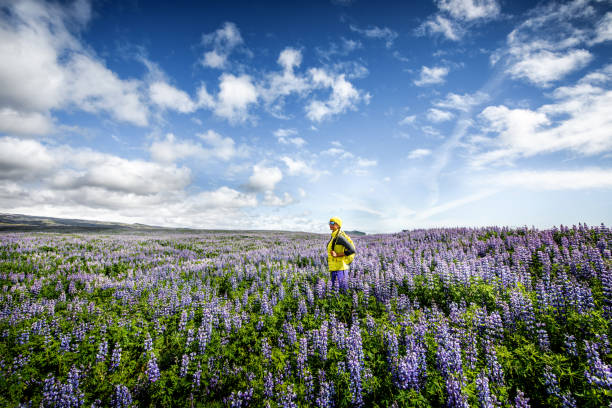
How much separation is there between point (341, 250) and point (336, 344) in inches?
140

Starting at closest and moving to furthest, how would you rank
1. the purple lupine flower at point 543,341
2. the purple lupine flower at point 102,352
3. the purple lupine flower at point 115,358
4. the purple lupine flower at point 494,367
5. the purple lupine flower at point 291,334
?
the purple lupine flower at point 494,367 → the purple lupine flower at point 543,341 → the purple lupine flower at point 115,358 → the purple lupine flower at point 102,352 → the purple lupine flower at point 291,334

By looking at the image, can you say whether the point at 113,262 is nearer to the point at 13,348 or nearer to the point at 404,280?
the point at 13,348

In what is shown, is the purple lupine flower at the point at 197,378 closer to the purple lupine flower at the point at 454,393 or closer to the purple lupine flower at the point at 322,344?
the purple lupine flower at the point at 322,344

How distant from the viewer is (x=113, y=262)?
13.7 metres

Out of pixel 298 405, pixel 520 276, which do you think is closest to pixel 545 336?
pixel 520 276

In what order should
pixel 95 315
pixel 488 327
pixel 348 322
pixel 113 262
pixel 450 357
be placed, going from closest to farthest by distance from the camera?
pixel 450 357
pixel 488 327
pixel 348 322
pixel 95 315
pixel 113 262

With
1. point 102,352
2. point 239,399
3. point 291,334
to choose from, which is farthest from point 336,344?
point 102,352

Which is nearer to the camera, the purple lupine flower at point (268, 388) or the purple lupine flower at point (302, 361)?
the purple lupine flower at point (268, 388)

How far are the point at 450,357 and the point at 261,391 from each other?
3341 mm

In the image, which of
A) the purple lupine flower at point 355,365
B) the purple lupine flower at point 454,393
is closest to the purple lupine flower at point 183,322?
the purple lupine flower at point 355,365

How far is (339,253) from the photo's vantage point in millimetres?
8430

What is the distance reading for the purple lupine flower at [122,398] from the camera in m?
4.20

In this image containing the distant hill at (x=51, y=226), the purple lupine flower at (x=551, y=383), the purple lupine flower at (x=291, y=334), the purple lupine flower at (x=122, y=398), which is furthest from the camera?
the distant hill at (x=51, y=226)

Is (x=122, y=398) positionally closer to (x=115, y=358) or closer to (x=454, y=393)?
(x=115, y=358)
